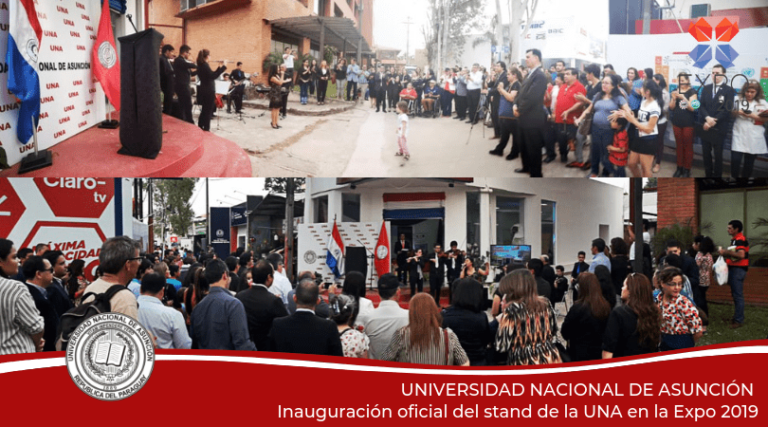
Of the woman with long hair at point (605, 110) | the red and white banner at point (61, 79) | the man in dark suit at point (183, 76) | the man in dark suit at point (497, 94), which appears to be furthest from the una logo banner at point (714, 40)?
the red and white banner at point (61, 79)

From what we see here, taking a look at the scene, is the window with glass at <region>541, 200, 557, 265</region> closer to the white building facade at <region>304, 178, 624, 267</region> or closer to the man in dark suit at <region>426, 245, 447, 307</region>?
the white building facade at <region>304, 178, 624, 267</region>

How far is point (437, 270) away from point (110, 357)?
87.0 inches

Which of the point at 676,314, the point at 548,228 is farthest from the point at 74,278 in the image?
the point at 676,314

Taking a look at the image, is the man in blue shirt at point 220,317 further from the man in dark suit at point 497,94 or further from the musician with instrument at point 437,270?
the man in dark suit at point 497,94

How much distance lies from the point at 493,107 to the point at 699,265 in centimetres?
198

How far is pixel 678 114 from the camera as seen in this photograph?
4.82 metres

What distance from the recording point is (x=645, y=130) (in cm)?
483

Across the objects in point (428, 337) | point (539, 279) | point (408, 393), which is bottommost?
point (408, 393)

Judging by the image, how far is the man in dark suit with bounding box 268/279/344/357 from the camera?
3670 mm

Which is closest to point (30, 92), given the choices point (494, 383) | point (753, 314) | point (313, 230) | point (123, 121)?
point (123, 121)

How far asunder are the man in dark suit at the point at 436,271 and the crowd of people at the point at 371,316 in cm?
35

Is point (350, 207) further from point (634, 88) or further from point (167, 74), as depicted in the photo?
point (634, 88)

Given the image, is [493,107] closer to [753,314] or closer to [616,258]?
[616,258]

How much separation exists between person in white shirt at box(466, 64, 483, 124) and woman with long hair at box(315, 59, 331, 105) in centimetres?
98
